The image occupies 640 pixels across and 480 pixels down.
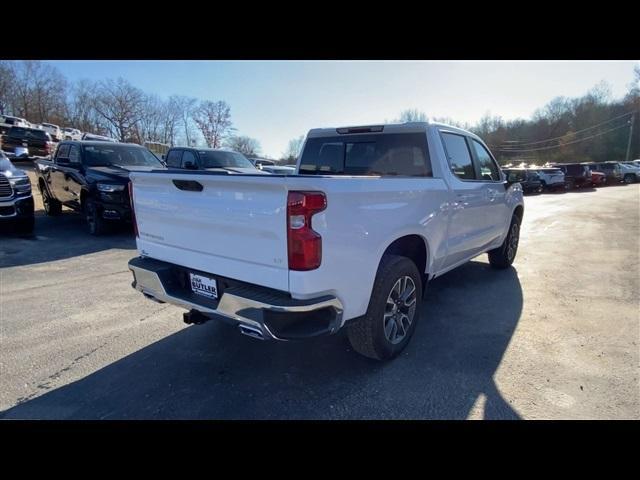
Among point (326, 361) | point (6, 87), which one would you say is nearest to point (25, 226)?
point (326, 361)

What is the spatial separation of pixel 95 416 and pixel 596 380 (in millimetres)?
3861

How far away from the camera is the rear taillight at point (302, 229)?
2.16 metres

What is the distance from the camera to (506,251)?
19.7ft

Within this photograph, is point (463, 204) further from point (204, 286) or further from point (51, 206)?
point (51, 206)

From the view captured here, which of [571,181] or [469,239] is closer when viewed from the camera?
[469,239]

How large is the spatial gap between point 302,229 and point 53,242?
25.5 feet

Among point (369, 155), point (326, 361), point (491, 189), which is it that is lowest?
point (326, 361)

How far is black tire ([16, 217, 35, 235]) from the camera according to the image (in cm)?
785

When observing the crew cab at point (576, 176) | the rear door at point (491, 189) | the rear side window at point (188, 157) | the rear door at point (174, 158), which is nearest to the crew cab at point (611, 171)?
the crew cab at point (576, 176)

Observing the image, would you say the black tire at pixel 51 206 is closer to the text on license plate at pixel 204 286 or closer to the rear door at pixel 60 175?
the rear door at pixel 60 175

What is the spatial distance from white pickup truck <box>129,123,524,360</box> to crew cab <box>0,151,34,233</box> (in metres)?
6.13

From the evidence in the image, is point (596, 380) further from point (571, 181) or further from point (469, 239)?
point (571, 181)

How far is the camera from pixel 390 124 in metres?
3.90
